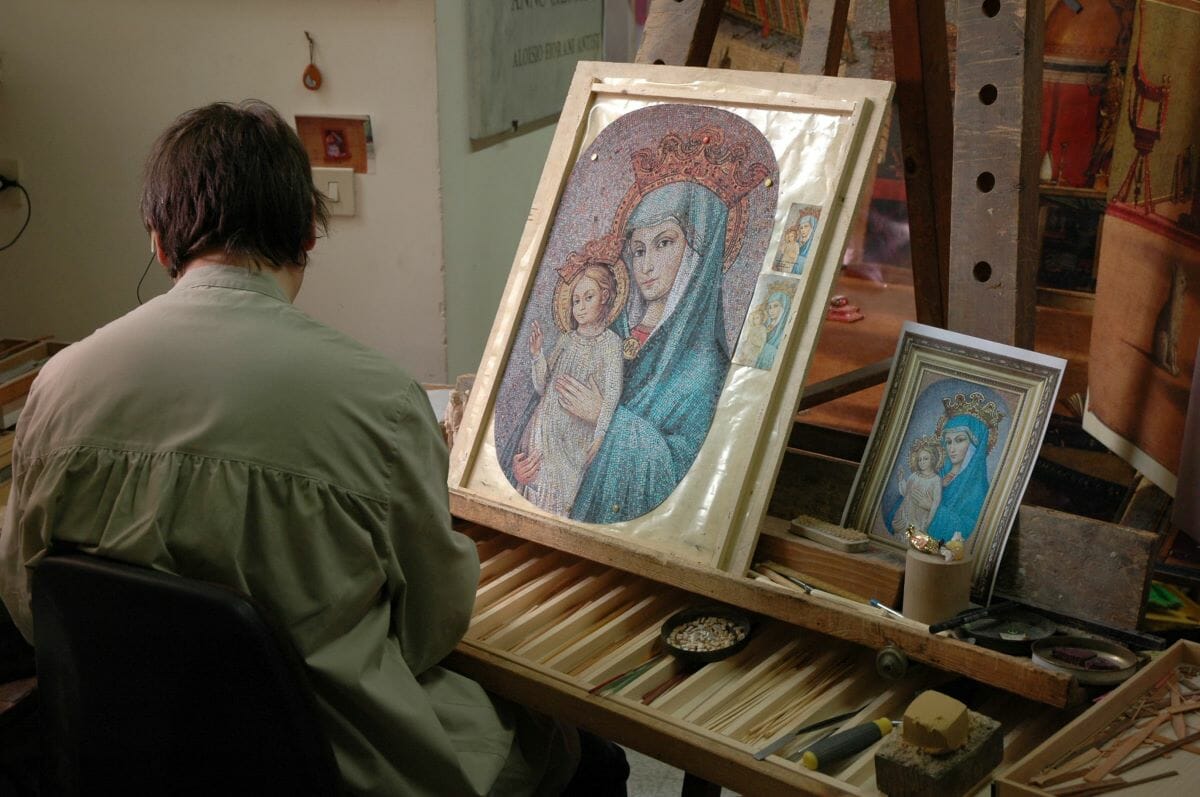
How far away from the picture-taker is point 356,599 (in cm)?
140

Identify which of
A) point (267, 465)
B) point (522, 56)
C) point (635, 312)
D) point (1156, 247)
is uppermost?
point (522, 56)

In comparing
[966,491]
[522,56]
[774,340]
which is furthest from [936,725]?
[522,56]

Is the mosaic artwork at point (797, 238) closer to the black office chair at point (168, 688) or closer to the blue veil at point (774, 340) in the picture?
the blue veil at point (774, 340)

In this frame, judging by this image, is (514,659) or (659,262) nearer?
(514,659)

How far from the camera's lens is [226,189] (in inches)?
58.1

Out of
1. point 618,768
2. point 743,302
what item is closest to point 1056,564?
point 743,302

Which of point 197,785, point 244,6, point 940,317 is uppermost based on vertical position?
point 244,6

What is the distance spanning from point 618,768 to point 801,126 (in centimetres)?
101

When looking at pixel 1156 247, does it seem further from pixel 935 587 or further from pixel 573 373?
pixel 573 373

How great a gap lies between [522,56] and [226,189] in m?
2.10

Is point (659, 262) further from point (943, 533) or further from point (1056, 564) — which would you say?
point (1056, 564)

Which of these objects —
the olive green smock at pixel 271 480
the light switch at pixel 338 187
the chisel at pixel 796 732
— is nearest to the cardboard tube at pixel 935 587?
the chisel at pixel 796 732

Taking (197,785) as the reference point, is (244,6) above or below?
above

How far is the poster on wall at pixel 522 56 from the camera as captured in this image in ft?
10.4
